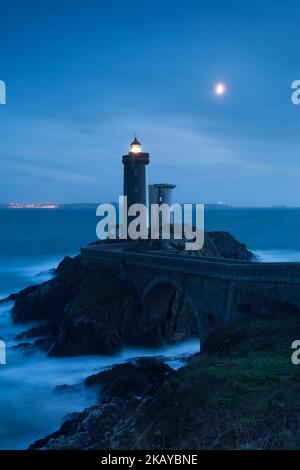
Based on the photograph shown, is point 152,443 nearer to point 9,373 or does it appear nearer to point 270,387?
point 270,387

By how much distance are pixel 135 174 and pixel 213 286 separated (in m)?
16.5

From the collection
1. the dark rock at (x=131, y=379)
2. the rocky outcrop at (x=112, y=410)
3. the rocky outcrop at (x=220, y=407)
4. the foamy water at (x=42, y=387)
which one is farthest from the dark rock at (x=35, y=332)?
the rocky outcrop at (x=220, y=407)

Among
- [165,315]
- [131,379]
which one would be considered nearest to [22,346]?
[165,315]

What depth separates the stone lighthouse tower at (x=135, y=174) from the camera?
32.5 metres

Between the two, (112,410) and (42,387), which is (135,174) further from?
(112,410)

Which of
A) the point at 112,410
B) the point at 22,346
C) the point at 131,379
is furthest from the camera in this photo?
the point at 22,346

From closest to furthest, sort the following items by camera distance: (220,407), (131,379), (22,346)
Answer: (220,407)
(131,379)
(22,346)

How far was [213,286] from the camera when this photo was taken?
18250mm

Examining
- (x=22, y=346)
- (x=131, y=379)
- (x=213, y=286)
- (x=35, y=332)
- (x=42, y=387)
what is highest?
(x=213, y=286)

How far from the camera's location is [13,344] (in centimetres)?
2341

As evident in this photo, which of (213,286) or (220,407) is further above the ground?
(213,286)

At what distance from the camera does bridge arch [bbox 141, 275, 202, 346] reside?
900 inches

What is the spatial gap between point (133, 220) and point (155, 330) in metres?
12.2
